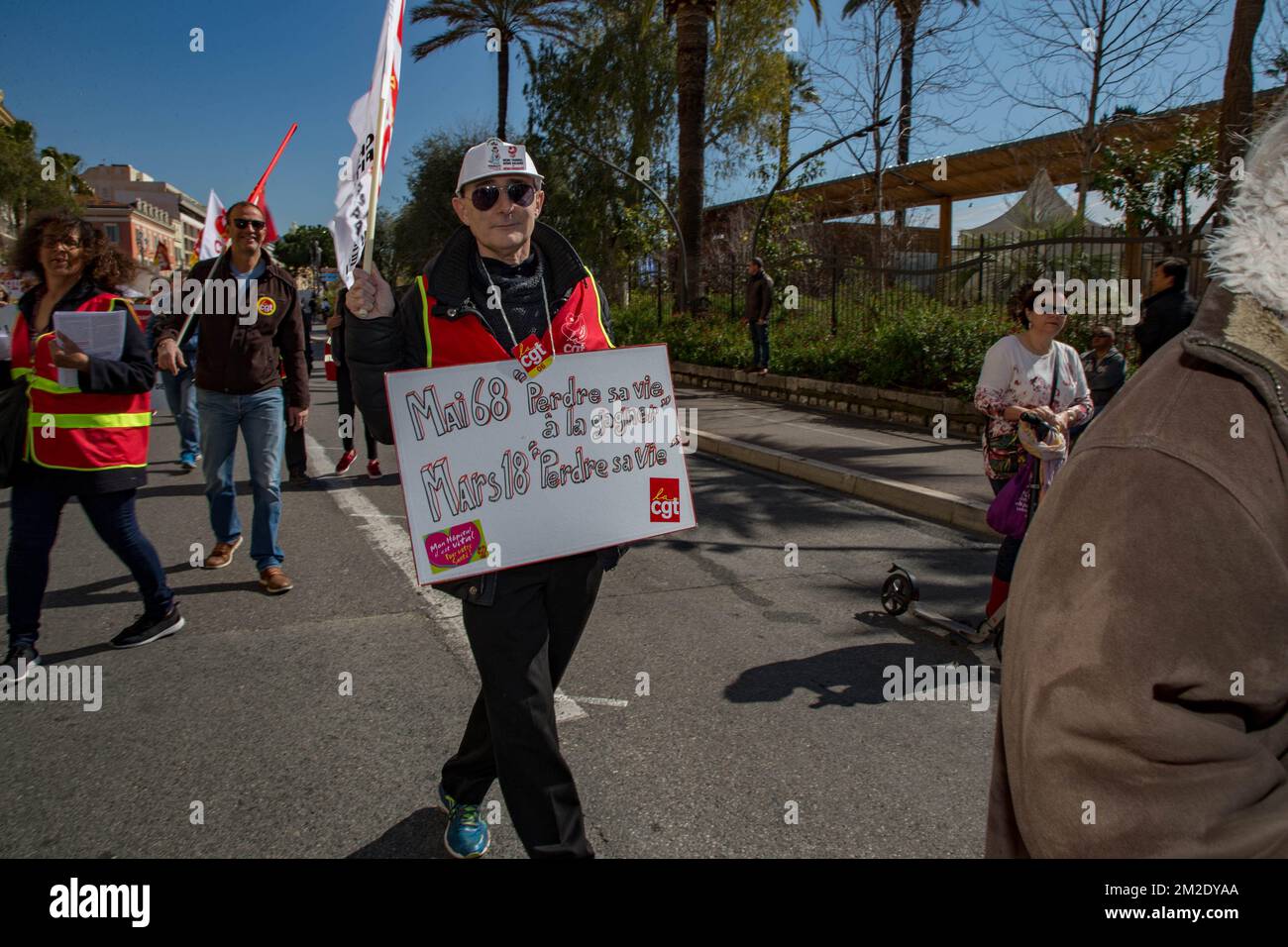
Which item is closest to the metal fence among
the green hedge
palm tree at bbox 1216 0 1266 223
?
the green hedge

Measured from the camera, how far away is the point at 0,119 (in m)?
44.2

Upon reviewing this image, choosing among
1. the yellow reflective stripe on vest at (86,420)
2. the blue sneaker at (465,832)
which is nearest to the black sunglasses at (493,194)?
the blue sneaker at (465,832)

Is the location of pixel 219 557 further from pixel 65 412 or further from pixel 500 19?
pixel 500 19

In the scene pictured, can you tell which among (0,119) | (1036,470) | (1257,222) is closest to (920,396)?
(1036,470)

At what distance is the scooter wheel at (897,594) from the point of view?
16.0ft

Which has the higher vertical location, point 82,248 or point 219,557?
point 82,248

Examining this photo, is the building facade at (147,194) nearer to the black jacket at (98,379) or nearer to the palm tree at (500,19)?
the palm tree at (500,19)

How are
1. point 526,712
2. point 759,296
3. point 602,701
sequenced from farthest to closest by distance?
point 759,296
point 602,701
point 526,712

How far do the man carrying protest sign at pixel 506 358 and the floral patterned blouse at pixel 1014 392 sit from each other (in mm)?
2633

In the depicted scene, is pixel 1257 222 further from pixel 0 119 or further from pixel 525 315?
pixel 0 119

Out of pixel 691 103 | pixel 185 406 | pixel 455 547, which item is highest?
pixel 691 103

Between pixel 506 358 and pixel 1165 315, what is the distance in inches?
269

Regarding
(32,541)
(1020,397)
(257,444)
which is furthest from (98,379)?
(1020,397)

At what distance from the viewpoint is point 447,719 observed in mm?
3709
